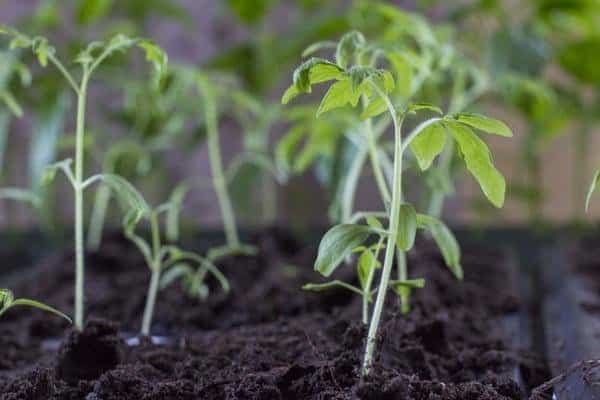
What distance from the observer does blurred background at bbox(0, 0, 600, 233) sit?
1228 millimetres

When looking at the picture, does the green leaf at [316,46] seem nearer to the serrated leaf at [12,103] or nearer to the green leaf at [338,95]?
the green leaf at [338,95]

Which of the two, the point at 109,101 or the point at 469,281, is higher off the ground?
the point at 109,101

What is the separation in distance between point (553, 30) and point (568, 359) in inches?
36.0

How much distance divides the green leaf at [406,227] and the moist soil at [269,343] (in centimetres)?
8

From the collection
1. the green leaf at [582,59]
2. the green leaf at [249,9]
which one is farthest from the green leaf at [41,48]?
the green leaf at [582,59]

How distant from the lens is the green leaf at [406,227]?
56 cm

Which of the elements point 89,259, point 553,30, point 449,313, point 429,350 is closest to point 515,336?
point 449,313

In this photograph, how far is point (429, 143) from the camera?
0.57 metres

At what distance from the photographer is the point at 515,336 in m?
0.86

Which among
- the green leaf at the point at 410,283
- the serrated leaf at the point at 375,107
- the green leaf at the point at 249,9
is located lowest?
the green leaf at the point at 410,283

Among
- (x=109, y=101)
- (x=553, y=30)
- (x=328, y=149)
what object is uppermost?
(x=553, y=30)

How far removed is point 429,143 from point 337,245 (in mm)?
93

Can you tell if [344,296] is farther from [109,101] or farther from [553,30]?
[109,101]

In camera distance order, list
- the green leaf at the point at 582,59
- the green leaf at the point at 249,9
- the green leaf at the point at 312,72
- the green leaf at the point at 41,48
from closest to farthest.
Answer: the green leaf at the point at 312,72, the green leaf at the point at 41,48, the green leaf at the point at 582,59, the green leaf at the point at 249,9
